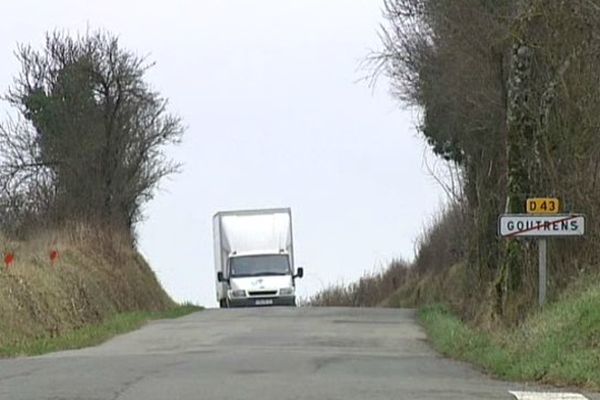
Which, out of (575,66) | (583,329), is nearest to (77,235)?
(575,66)

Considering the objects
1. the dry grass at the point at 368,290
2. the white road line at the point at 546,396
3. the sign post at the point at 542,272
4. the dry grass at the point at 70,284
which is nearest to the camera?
the white road line at the point at 546,396

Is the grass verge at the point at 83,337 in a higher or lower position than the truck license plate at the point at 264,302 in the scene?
lower

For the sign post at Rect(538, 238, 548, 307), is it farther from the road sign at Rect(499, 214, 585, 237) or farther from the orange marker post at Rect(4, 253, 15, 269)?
the orange marker post at Rect(4, 253, 15, 269)

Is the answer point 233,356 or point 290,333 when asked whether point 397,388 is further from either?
point 290,333

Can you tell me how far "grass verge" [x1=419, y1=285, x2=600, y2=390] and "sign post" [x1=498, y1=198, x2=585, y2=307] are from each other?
3.57ft

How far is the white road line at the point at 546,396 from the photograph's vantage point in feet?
46.4

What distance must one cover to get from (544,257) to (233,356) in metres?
5.59

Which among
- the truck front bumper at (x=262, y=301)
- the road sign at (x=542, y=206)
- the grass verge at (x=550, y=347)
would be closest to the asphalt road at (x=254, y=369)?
the grass verge at (x=550, y=347)

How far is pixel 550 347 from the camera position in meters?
17.6

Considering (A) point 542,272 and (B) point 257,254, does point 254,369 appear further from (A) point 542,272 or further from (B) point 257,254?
(B) point 257,254

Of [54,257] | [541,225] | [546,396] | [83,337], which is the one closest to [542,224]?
[541,225]

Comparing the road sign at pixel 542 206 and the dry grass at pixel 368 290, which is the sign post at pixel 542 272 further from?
the dry grass at pixel 368 290

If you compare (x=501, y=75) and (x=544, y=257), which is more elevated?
(x=501, y=75)

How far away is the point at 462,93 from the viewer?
29453 millimetres
